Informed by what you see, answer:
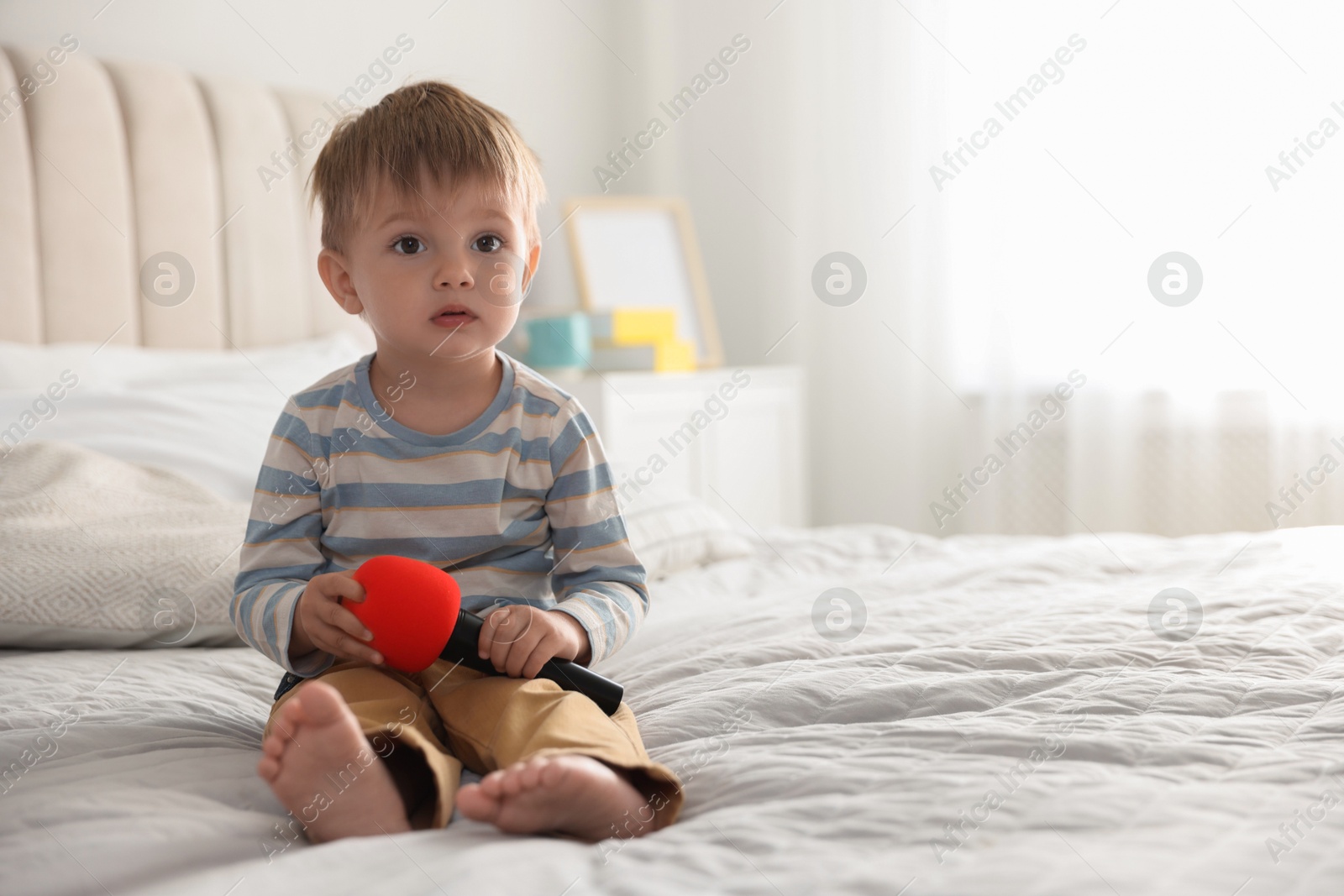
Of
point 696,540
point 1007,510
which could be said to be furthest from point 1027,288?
point 696,540

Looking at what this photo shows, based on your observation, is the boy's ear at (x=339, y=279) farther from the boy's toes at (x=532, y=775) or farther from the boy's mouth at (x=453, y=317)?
the boy's toes at (x=532, y=775)

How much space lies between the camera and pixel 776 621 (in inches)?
42.4

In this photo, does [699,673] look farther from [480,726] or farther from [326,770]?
[326,770]

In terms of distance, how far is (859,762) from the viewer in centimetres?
69

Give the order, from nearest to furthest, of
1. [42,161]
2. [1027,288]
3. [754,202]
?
[42,161]
[1027,288]
[754,202]

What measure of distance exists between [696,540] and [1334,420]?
158cm

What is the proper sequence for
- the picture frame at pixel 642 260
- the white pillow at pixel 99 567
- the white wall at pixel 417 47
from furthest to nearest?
the picture frame at pixel 642 260 → the white wall at pixel 417 47 → the white pillow at pixel 99 567


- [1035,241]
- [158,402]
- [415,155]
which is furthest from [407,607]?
[1035,241]

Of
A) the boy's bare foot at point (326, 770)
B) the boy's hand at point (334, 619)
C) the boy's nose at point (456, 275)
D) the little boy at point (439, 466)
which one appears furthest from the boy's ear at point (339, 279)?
the boy's bare foot at point (326, 770)

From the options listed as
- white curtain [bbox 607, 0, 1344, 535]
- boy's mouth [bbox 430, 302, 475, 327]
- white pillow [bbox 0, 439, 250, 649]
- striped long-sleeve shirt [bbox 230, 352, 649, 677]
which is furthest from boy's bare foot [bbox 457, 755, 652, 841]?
white curtain [bbox 607, 0, 1344, 535]

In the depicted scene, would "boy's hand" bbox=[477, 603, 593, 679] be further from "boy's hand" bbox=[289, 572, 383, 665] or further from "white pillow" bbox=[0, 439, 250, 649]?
"white pillow" bbox=[0, 439, 250, 649]

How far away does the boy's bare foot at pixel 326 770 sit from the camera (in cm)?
60

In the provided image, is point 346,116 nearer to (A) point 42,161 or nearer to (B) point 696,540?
(B) point 696,540

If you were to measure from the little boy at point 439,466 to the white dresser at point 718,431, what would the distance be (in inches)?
47.2
